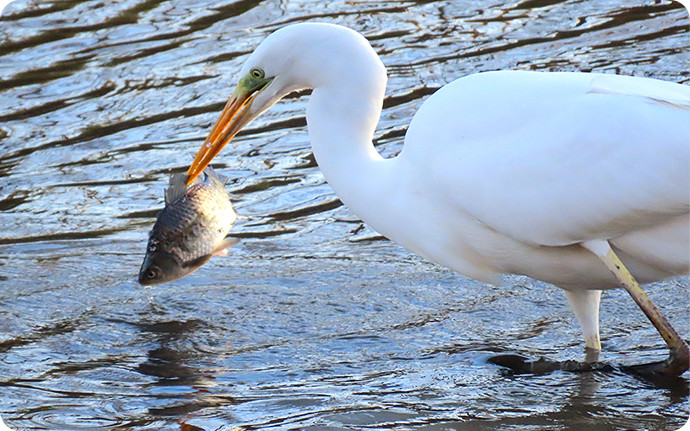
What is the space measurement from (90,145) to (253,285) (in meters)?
2.92

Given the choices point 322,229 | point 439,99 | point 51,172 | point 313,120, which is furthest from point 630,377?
point 51,172

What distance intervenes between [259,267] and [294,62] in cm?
187

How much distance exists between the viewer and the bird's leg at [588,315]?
16.2ft

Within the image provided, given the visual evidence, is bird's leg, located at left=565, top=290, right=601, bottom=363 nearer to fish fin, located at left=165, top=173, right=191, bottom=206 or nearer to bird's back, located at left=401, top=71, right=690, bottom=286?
bird's back, located at left=401, top=71, right=690, bottom=286

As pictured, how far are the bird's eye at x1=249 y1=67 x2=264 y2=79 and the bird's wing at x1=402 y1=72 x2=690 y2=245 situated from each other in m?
0.78

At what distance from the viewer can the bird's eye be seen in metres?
4.70

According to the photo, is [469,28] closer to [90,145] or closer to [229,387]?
[90,145]

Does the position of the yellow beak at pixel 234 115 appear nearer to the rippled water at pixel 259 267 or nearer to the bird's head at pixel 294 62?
the bird's head at pixel 294 62

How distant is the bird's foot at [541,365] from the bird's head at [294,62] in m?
1.42

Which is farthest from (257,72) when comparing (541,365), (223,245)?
(541,365)

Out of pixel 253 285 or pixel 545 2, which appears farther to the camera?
pixel 545 2

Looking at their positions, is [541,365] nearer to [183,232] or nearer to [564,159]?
[564,159]

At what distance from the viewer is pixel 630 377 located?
15.3ft

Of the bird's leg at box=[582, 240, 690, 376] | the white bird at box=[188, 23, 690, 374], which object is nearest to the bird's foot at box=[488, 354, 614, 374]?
the white bird at box=[188, 23, 690, 374]
